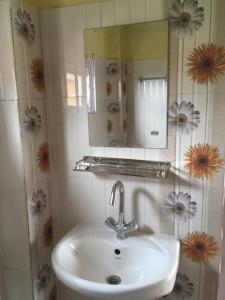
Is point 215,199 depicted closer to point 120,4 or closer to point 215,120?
point 215,120

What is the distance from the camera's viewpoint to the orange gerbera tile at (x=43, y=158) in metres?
1.31

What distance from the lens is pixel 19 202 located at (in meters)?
1.24

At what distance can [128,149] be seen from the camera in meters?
1.25

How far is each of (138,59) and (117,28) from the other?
0.55 ft

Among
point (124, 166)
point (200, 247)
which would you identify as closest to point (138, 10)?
point (124, 166)

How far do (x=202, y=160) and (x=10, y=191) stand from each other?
0.90 metres

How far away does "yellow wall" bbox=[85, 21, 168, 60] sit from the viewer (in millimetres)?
1112

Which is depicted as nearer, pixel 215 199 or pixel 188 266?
pixel 215 199

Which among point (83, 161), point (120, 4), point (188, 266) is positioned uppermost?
point (120, 4)

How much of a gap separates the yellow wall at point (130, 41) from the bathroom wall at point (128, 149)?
32 millimetres

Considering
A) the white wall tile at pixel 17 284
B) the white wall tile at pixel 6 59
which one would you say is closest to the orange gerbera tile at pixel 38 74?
the white wall tile at pixel 6 59

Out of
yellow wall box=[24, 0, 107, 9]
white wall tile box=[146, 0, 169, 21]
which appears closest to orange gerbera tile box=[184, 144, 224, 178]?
white wall tile box=[146, 0, 169, 21]

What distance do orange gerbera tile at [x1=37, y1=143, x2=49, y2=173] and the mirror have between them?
253mm

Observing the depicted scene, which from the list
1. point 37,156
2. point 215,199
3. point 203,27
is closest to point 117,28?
point 203,27
